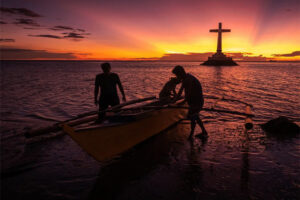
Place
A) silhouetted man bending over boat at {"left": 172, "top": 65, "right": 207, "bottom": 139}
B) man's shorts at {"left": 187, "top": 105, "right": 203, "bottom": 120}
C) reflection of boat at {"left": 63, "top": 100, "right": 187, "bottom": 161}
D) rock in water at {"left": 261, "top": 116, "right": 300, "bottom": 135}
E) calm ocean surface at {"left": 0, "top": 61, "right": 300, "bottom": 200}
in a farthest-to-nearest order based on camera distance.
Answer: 1. rock in water at {"left": 261, "top": 116, "right": 300, "bottom": 135}
2. man's shorts at {"left": 187, "top": 105, "right": 203, "bottom": 120}
3. silhouetted man bending over boat at {"left": 172, "top": 65, "right": 207, "bottom": 139}
4. reflection of boat at {"left": 63, "top": 100, "right": 187, "bottom": 161}
5. calm ocean surface at {"left": 0, "top": 61, "right": 300, "bottom": 200}

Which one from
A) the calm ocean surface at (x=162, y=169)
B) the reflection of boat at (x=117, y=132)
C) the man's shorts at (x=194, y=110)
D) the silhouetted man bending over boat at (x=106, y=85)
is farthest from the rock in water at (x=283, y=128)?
the silhouetted man bending over boat at (x=106, y=85)

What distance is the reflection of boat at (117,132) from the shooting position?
4016 millimetres

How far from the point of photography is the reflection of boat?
4.02m

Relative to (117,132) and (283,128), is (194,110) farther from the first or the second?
(283,128)

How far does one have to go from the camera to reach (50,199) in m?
3.63

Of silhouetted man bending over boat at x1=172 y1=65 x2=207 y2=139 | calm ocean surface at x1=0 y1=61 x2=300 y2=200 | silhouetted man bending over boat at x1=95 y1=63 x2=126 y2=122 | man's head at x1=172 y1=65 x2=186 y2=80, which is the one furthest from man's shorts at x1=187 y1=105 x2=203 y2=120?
silhouetted man bending over boat at x1=95 y1=63 x2=126 y2=122

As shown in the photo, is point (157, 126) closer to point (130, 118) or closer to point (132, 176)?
point (130, 118)

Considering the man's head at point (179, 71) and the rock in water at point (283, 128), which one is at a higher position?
the man's head at point (179, 71)

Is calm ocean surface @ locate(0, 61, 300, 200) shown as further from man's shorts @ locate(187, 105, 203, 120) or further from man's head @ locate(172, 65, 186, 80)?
man's head @ locate(172, 65, 186, 80)

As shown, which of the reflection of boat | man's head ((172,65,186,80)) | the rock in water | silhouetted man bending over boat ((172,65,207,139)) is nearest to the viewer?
the reflection of boat

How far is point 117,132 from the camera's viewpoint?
466cm

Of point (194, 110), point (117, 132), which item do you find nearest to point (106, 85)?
point (117, 132)

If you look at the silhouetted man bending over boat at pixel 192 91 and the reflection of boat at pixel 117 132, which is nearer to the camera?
the reflection of boat at pixel 117 132

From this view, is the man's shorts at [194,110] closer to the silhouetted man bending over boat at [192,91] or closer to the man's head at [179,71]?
the silhouetted man bending over boat at [192,91]
